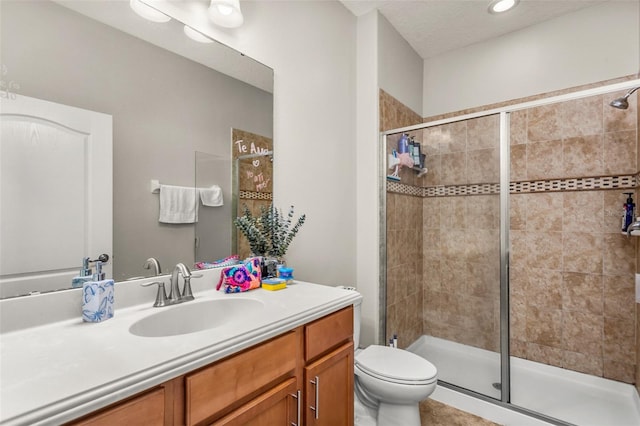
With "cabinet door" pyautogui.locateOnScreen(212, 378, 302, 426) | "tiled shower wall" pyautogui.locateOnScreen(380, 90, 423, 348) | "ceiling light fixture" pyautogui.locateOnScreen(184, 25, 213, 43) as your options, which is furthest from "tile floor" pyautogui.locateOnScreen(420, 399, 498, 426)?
"ceiling light fixture" pyautogui.locateOnScreen(184, 25, 213, 43)

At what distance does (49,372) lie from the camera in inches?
26.0

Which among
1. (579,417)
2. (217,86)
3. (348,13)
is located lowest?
(579,417)

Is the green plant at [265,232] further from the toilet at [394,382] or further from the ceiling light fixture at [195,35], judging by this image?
the ceiling light fixture at [195,35]

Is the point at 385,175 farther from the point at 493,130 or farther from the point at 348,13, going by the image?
the point at 348,13

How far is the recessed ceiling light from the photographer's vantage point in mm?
2189

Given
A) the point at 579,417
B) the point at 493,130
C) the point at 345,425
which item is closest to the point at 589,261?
the point at 579,417

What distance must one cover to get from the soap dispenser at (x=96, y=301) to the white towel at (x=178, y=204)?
343 mm

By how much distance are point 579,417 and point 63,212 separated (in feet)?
9.13

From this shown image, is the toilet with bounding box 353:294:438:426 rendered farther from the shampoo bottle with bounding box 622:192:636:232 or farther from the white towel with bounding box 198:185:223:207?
the shampoo bottle with bounding box 622:192:636:232

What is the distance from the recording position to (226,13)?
4.65ft

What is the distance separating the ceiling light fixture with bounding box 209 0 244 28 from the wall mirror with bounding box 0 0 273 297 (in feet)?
0.31

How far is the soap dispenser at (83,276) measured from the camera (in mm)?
1033

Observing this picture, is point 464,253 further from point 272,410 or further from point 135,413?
point 135,413

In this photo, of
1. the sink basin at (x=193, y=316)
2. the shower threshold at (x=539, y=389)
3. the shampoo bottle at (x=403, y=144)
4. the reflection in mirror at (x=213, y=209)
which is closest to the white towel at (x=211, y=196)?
the reflection in mirror at (x=213, y=209)
